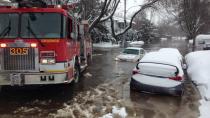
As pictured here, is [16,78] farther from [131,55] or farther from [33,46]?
[131,55]

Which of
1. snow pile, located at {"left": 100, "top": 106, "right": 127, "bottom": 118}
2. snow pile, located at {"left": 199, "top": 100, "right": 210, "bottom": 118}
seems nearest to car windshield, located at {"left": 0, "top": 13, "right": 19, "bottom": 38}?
snow pile, located at {"left": 100, "top": 106, "right": 127, "bottom": 118}

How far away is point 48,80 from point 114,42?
135 feet

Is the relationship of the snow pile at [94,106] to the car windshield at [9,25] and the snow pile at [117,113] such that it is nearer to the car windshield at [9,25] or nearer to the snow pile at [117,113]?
the snow pile at [117,113]

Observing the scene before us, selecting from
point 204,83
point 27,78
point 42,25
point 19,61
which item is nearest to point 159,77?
point 204,83

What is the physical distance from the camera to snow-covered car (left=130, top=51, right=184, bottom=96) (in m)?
9.20

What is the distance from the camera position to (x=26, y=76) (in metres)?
7.88

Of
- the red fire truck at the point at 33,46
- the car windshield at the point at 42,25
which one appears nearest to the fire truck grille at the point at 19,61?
the red fire truck at the point at 33,46

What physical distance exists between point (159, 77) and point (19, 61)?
15.3ft

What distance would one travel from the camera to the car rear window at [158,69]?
30.6 feet

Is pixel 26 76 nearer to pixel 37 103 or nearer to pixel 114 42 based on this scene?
pixel 37 103

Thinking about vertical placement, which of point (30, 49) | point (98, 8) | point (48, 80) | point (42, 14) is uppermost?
point (98, 8)

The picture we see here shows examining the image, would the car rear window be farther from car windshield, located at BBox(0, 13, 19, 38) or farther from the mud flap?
car windshield, located at BBox(0, 13, 19, 38)

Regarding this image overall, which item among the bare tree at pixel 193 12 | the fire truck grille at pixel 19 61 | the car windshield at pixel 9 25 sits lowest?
the fire truck grille at pixel 19 61

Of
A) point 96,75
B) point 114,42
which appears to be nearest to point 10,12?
point 96,75
